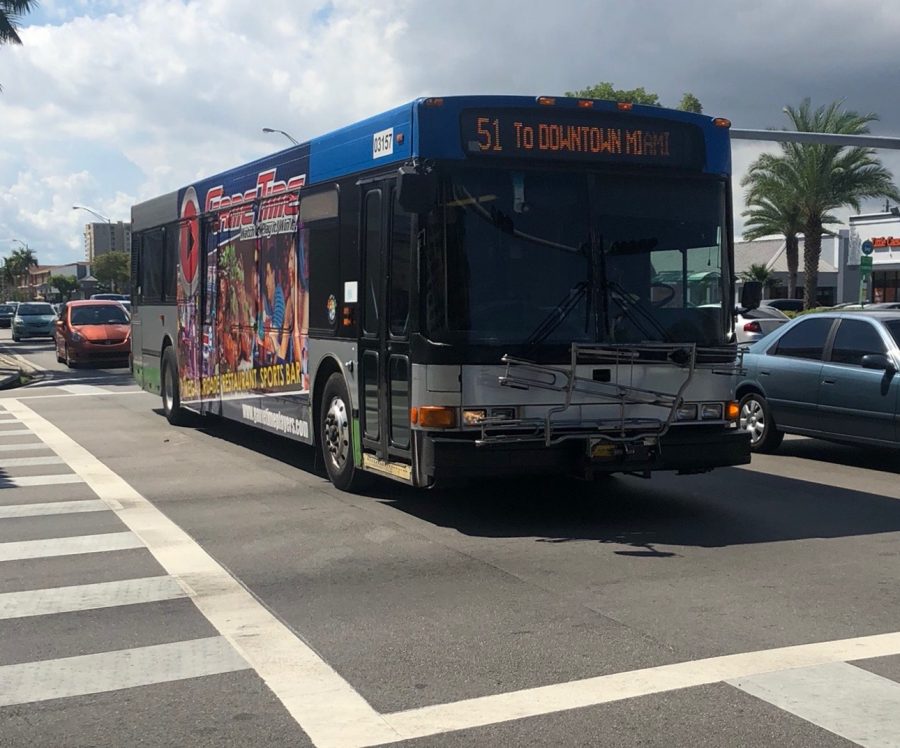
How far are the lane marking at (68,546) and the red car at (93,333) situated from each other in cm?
2026

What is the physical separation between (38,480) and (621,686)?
305 inches

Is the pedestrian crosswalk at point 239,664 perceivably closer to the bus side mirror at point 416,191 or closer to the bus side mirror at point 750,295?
the bus side mirror at point 416,191

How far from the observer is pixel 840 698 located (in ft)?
16.5

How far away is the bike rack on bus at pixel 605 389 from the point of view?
8445 millimetres

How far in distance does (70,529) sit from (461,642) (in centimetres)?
423

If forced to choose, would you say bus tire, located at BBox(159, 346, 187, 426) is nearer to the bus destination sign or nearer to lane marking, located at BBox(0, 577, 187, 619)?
the bus destination sign

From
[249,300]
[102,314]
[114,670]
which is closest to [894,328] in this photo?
[249,300]

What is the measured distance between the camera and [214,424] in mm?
16438

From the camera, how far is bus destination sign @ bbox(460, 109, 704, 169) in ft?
28.2

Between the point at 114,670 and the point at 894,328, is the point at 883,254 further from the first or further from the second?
the point at 114,670

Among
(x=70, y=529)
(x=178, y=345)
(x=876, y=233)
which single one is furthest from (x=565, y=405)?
(x=876, y=233)

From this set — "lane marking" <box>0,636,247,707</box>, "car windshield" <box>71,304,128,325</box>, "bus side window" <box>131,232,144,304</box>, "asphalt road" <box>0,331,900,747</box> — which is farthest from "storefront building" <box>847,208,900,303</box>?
"lane marking" <box>0,636,247,707</box>

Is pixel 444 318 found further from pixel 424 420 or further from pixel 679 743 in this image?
pixel 679 743

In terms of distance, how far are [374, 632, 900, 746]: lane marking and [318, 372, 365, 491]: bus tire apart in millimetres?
4962
